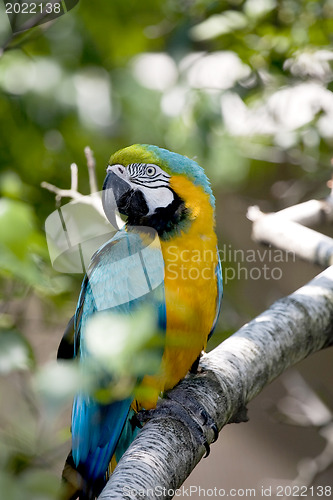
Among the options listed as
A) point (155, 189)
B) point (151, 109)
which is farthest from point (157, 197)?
point (151, 109)

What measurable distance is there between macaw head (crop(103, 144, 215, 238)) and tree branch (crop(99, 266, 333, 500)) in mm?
268

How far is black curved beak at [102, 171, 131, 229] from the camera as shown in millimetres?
973

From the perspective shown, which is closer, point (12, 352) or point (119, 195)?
point (12, 352)

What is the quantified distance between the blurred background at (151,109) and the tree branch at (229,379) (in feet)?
0.40

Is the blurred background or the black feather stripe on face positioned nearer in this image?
the black feather stripe on face

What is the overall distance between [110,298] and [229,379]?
0.26 meters

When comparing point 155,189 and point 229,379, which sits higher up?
point 155,189

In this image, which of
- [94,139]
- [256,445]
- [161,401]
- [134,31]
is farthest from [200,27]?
[256,445]

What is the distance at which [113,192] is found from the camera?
97 cm

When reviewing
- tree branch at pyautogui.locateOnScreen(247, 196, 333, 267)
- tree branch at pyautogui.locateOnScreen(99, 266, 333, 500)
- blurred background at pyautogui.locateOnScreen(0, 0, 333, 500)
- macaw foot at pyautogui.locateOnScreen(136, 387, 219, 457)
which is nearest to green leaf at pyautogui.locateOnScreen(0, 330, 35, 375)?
blurred background at pyautogui.locateOnScreen(0, 0, 333, 500)

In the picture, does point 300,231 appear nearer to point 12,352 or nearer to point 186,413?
point 186,413

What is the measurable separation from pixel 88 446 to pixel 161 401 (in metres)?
0.15
